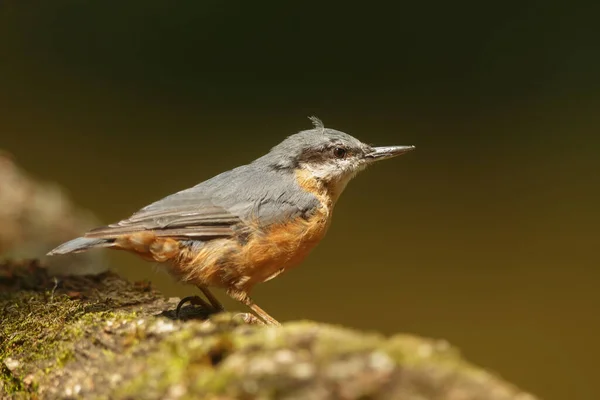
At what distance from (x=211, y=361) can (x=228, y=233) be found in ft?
3.39

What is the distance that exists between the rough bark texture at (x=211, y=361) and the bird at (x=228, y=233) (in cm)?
21

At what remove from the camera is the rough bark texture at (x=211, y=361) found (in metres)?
1.46

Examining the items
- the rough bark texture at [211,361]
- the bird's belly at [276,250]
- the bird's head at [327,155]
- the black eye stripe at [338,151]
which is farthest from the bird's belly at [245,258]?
the black eye stripe at [338,151]

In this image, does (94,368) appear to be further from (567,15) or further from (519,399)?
(567,15)

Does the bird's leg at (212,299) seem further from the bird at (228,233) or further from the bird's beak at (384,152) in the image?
the bird's beak at (384,152)

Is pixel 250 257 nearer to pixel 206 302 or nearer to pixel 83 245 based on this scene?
pixel 206 302

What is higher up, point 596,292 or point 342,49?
point 342,49

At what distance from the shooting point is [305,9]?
273 inches

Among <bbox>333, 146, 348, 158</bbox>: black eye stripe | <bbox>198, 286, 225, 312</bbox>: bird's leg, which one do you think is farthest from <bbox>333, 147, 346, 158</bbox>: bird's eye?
<bbox>198, 286, 225, 312</bbox>: bird's leg

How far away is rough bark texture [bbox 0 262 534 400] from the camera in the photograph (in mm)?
1462

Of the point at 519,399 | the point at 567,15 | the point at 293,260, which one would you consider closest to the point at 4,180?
the point at 293,260

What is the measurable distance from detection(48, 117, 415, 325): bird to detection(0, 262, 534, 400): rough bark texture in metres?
0.21

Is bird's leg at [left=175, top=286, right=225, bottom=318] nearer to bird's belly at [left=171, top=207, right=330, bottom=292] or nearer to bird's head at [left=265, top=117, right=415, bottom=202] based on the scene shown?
bird's belly at [left=171, top=207, right=330, bottom=292]

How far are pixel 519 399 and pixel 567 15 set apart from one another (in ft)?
21.4
